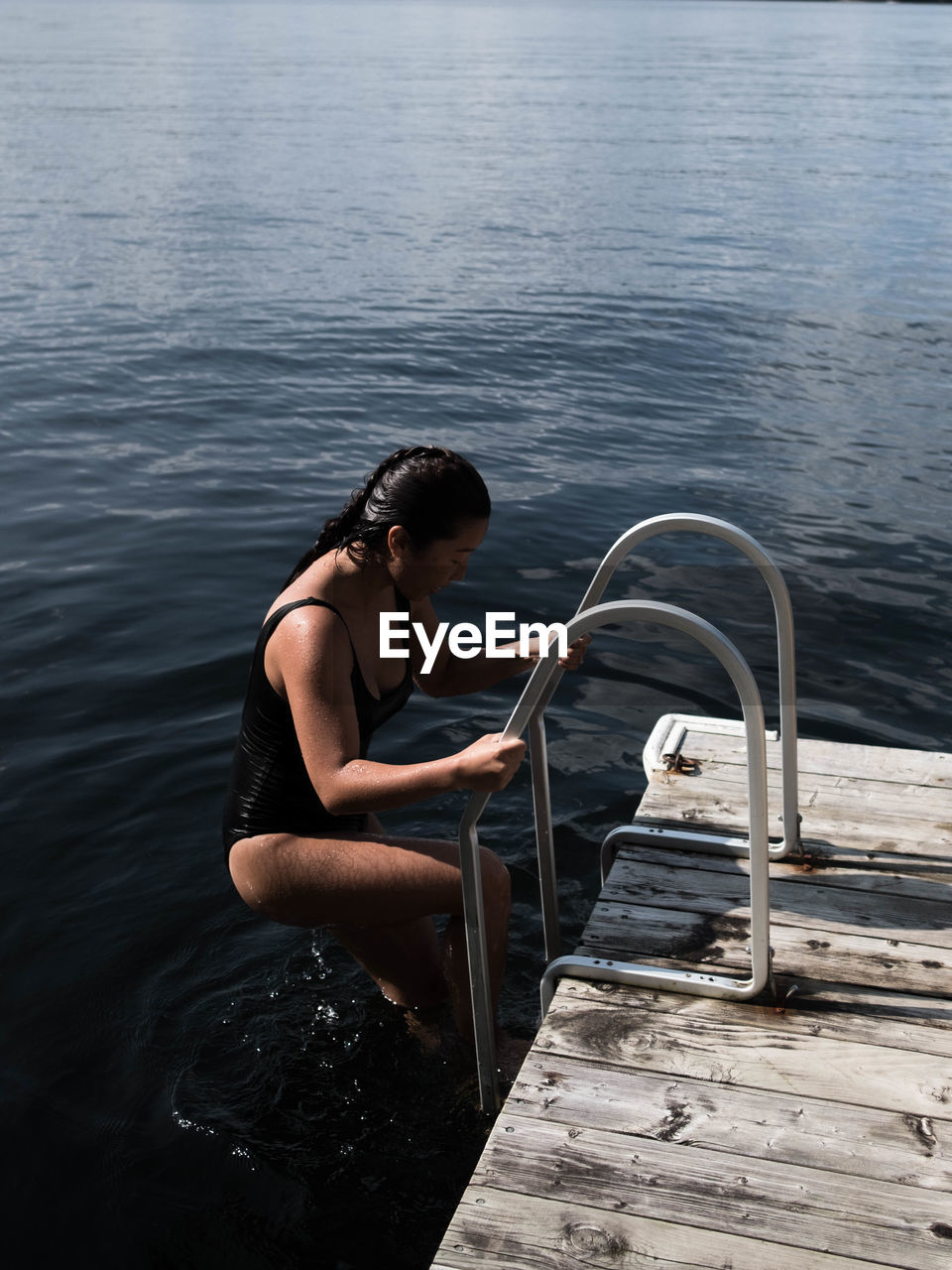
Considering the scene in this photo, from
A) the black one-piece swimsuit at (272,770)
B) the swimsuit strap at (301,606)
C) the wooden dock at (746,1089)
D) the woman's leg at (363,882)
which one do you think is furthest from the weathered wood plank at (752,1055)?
the swimsuit strap at (301,606)

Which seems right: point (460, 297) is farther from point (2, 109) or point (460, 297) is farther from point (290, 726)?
point (2, 109)

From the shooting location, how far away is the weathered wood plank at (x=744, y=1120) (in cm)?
276

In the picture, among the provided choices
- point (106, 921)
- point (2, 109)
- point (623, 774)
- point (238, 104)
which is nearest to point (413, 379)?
point (623, 774)

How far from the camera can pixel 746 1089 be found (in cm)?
299

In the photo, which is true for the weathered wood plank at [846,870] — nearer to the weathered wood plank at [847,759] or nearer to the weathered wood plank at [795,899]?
the weathered wood plank at [795,899]

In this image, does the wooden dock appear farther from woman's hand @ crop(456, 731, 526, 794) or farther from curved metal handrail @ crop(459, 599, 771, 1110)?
woman's hand @ crop(456, 731, 526, 794)

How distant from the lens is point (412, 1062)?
4039mm

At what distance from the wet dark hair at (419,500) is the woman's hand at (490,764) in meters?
0.62

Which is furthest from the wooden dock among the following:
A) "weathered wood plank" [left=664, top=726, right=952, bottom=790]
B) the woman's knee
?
"weathered wood plank" [left=664, top=726, right=952, bottom=790]

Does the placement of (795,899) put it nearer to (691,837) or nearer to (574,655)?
(691,837)

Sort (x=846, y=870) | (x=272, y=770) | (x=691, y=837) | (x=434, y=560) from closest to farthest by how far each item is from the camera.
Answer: (x=434, y=560) → (x=272, y=770) → (x=846, y=870) → (x=691, y=837)

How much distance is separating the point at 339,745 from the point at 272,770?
41cm

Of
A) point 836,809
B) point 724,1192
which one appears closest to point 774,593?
point 836,809

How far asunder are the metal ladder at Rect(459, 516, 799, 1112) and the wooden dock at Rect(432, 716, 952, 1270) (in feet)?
0.21
